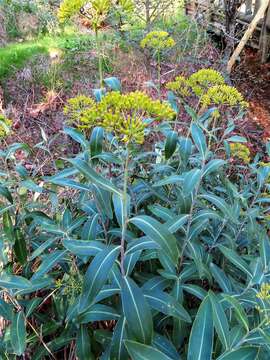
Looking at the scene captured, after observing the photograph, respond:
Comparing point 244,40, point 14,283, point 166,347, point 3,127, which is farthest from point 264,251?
point 244,40

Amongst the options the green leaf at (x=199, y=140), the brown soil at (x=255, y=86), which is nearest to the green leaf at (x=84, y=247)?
the green leaf at (x=199, y=140)

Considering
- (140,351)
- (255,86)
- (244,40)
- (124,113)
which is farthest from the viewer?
(255,86)

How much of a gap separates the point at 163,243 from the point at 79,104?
816 millimetres

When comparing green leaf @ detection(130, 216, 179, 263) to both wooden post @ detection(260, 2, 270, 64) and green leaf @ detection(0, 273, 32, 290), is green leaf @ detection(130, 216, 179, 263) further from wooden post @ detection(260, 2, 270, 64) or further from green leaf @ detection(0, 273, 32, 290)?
wooden post @ detection(260, 2, 270, 64)

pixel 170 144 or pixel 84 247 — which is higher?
pixel 170 144

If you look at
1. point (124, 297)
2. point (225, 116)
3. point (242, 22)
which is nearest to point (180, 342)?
point (124, 297)

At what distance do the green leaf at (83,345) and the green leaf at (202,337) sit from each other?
49 cm

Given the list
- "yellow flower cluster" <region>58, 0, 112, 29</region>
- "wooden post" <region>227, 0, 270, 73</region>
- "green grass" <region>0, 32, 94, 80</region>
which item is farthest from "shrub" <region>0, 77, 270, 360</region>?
"green grass" <region>0, 32, 94, 80</region>

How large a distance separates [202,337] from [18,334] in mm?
696

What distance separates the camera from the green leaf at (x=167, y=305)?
4.23ft

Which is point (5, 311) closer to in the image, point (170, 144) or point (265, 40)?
point (170, 144)

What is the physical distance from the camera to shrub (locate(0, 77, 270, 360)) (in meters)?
1.15

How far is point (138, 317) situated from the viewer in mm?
1144

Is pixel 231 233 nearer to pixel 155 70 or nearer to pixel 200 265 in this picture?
pixel 200 265
